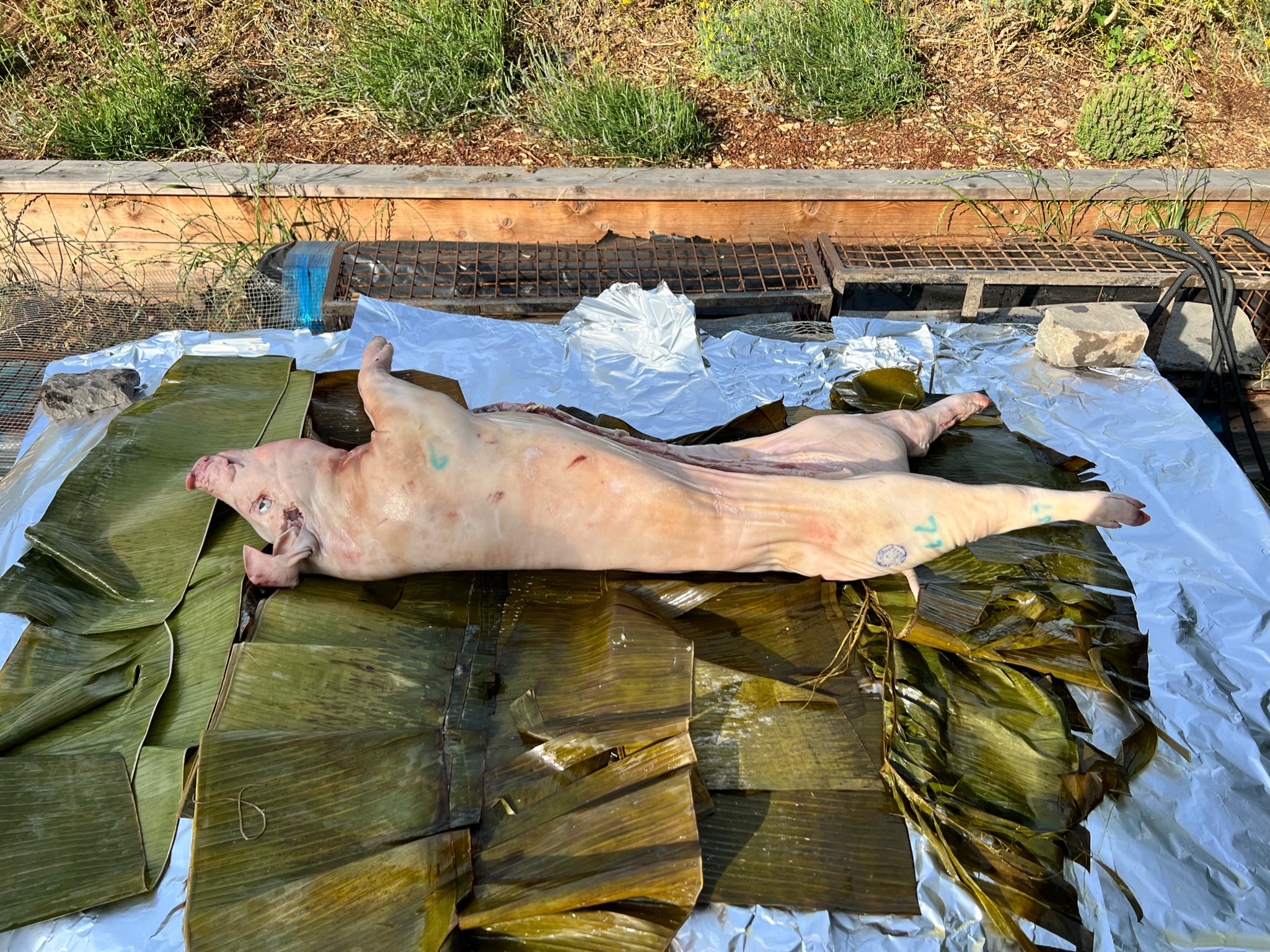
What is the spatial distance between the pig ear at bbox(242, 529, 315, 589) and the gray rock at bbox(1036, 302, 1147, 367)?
3533 mm

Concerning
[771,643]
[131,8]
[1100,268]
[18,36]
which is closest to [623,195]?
[1100,268]

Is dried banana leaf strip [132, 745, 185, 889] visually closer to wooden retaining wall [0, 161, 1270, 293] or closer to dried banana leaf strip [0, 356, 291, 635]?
dried banana leaf strip [0, 356, 291, 635]

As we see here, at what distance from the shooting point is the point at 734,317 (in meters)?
4.80

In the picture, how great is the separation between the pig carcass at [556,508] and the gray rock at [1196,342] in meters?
2.33

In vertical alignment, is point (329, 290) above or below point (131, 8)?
below

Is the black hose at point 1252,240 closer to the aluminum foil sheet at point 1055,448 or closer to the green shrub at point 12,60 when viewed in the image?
the aluminum foil sheet at point 1055,448

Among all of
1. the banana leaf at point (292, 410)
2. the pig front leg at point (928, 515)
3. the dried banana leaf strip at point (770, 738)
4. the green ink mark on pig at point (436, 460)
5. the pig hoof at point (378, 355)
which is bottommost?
the dried banana leaf strip at point (770, 738)

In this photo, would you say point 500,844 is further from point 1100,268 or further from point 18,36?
point 18,36

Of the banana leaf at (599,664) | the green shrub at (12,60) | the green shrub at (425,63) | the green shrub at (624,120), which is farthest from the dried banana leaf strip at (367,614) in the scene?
the green shrub at (12,60)

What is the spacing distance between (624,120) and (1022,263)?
2.95 m

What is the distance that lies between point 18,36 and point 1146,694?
30.7 feet

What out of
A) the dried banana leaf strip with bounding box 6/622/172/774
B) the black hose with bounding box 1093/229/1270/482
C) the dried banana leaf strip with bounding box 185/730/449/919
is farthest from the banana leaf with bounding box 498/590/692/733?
Answer: the black hose with bounding box 1093/229/1270/482

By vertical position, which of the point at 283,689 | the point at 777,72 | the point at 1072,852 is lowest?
the point at 1072,852

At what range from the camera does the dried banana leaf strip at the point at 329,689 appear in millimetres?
2443
